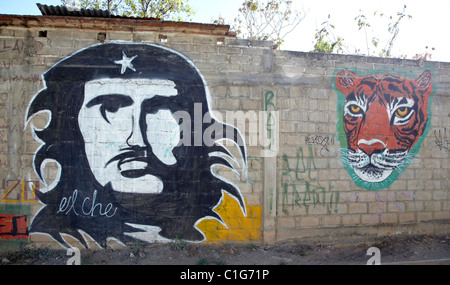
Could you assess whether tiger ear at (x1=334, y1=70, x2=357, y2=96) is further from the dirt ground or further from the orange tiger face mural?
the dirt ground

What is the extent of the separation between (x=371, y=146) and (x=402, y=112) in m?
0.95

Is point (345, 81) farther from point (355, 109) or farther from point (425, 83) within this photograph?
point (425, 83)

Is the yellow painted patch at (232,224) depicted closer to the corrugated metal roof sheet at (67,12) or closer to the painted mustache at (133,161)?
the painted mustache at (133,161)

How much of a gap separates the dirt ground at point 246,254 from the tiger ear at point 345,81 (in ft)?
9.32

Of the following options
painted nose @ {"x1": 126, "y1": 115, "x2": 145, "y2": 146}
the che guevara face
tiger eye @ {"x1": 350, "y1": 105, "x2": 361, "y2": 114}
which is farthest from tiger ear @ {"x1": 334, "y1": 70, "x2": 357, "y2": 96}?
painted nose @ {"x1": 126, "y1": 115, "x2": 145, "y2": 146}

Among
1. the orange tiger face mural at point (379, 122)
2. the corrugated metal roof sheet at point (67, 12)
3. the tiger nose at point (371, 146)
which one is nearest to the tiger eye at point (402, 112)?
the orange tiger face mural at point (379, 122)

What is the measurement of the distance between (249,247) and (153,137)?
2.47 meters

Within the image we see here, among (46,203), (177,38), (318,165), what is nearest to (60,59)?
(177,38)

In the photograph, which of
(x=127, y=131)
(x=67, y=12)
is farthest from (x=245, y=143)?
(x=67, y=12)

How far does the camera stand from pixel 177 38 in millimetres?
5195

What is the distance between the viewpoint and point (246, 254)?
4.97 m

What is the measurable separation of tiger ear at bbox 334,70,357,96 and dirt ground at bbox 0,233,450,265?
2841 millimetres

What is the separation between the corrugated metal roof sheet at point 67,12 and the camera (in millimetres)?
4969

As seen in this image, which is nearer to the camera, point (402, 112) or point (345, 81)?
point (345, 81)
